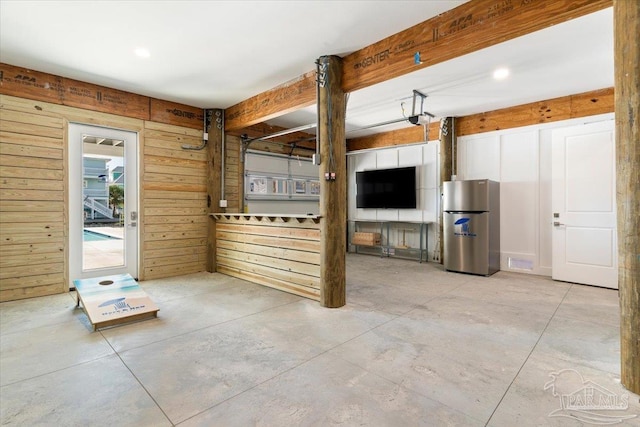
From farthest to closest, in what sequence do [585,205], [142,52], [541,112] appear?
Result: [541,112], [585,205], [142,52]

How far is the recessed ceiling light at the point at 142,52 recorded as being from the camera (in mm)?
3332

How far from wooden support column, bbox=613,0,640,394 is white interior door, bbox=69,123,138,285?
→ 5490mm

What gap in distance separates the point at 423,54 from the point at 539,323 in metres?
2.79

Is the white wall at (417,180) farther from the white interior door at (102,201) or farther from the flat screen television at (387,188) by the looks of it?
the white interior door at (102,201)

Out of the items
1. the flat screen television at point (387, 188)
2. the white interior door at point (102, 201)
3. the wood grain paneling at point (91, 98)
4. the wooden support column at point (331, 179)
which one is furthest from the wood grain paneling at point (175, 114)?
the flat screen television at point (387, 188)

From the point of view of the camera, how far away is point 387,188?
6961mm

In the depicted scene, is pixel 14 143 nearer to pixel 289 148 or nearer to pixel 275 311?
pixel 275 311

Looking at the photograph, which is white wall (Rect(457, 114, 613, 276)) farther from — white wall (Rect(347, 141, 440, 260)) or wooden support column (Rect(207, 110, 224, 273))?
wooden support column (Rect(207, 110, 224, 273))

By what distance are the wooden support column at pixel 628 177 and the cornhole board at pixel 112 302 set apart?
12.4 feet

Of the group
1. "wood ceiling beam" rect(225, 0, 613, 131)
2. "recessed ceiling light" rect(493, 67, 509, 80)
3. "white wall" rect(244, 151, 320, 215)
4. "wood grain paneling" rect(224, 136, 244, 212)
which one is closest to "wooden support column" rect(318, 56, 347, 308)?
"wood ceiling beam" rect(225, 0, 613, 131)

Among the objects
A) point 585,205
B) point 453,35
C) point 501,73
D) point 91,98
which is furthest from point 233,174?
point 585,205

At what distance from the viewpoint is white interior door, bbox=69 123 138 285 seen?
4.21 metres

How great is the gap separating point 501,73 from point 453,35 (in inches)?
70.9

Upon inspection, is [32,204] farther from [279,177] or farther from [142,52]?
[279,177]
